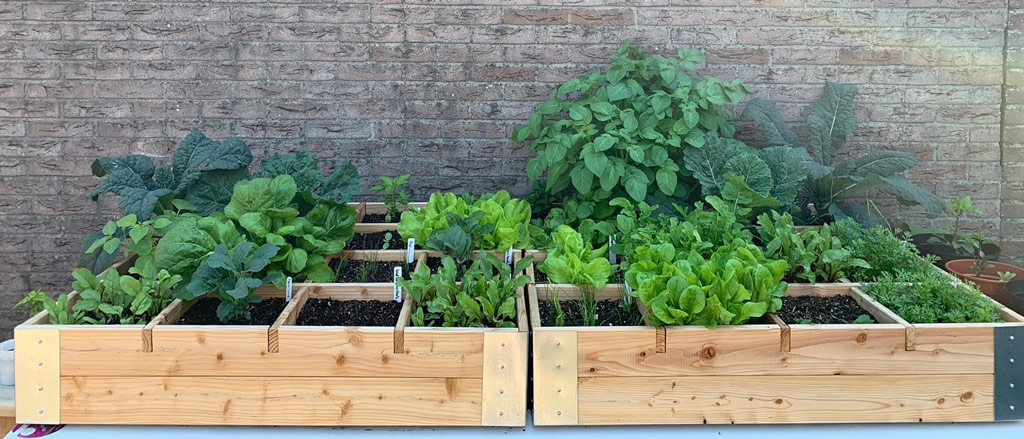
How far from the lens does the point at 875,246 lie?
2.70 m

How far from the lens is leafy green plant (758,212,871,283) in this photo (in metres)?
2.58

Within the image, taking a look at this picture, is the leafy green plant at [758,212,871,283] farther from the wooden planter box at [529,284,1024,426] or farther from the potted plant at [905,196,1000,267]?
the potted plant at [905,196,1000,267]

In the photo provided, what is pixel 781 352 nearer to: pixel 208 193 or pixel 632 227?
pixel 632 227

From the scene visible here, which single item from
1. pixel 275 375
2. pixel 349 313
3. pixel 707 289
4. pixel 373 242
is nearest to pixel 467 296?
pixel 349 313

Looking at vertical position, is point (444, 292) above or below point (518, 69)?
below

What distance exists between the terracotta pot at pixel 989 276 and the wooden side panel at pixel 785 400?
0.84m

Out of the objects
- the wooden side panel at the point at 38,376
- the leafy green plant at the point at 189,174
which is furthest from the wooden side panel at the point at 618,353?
the leafy green plant at the point at 189,174

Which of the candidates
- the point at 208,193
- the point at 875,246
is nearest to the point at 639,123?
the point at 875,246

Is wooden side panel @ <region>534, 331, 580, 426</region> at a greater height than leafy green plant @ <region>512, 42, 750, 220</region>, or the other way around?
leafy green plant @ <region>512, 42, 750, 220</region>

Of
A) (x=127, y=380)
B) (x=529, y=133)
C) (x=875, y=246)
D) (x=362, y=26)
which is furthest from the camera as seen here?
(x=362, y=26)

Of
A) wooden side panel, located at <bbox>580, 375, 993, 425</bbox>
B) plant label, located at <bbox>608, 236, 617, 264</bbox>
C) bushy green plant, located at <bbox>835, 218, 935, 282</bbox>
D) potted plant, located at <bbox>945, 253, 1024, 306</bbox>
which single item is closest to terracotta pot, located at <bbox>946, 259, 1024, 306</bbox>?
potted plant, located at <bbox>945, 253, 1024, 306</bbox>

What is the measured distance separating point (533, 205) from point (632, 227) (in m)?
0.71

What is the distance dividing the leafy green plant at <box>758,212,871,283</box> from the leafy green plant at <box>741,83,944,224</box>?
0.51 metres

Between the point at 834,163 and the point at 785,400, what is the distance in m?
1.87
